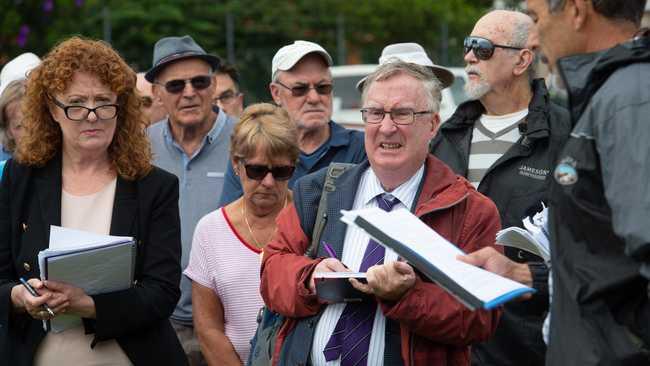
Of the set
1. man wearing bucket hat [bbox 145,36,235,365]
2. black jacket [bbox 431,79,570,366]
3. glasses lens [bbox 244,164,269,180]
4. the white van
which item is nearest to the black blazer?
glasses lens [bbox 244,164,269,180]

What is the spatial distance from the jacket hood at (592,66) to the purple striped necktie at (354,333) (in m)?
1.26

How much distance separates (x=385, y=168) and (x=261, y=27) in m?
22.5

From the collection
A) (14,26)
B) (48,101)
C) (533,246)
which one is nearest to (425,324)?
(533,246)

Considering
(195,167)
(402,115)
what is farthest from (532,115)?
(195,167)

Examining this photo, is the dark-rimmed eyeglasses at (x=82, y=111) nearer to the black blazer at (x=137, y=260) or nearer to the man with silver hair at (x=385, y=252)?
the black blazer at (x=137, y=260)

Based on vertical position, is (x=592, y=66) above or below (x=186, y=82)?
above

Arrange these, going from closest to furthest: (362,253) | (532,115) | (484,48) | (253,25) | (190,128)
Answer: (362,253), (532,115), (484,48), (190,128), (253,25)

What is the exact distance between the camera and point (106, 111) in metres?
4.78

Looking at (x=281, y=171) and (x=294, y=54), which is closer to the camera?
(x=281, y=171)

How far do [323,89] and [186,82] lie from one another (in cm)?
94

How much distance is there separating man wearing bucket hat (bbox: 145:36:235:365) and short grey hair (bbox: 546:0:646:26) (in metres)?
3.43

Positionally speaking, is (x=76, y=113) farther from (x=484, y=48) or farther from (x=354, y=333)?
(x=484, y=48)

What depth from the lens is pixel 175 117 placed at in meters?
6.73

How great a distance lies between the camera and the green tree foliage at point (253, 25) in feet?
58.3
